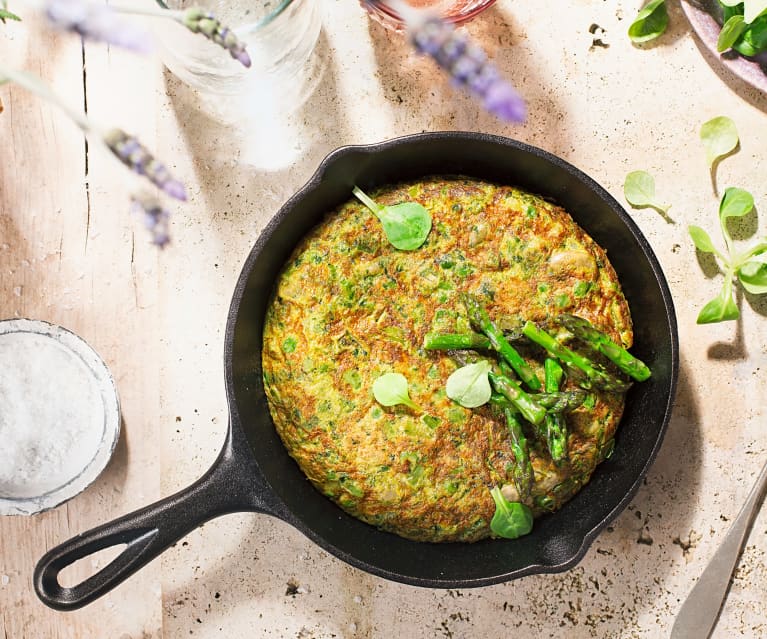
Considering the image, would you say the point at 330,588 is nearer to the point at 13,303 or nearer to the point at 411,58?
the point at 13,303

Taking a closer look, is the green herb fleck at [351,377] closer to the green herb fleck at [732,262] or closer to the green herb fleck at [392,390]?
the green herb fleck at [392,390]

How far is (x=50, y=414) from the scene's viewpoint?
2363 mm

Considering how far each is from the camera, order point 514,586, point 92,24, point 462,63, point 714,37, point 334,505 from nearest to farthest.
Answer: point 92,24 → point 462,63 → point 334,505 → point 714,37 → point 514,586

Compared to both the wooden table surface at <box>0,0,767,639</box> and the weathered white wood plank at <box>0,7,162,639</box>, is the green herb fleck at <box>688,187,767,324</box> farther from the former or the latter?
the weathered white wood plank at <box>0,7,162,639</box>

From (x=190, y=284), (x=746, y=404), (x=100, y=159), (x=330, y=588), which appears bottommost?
(x=330, y=588)

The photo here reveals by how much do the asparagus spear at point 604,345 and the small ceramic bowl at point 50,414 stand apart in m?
1.30

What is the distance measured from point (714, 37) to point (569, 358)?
105 cm

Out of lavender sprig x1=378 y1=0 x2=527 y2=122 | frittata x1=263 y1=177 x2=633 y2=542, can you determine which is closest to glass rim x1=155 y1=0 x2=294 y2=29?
frittata x1=263 y1=177 x2=633 y2=542

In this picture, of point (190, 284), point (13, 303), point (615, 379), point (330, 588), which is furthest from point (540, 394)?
point (13, 303)

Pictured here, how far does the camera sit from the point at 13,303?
2.47 metres

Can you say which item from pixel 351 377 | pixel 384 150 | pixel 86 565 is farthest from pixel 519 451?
pixel 86 565

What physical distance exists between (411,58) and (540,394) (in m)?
1.10

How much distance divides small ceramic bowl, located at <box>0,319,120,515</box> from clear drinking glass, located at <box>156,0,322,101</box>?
830 millimetres

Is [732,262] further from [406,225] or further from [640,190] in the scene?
[406,225]
